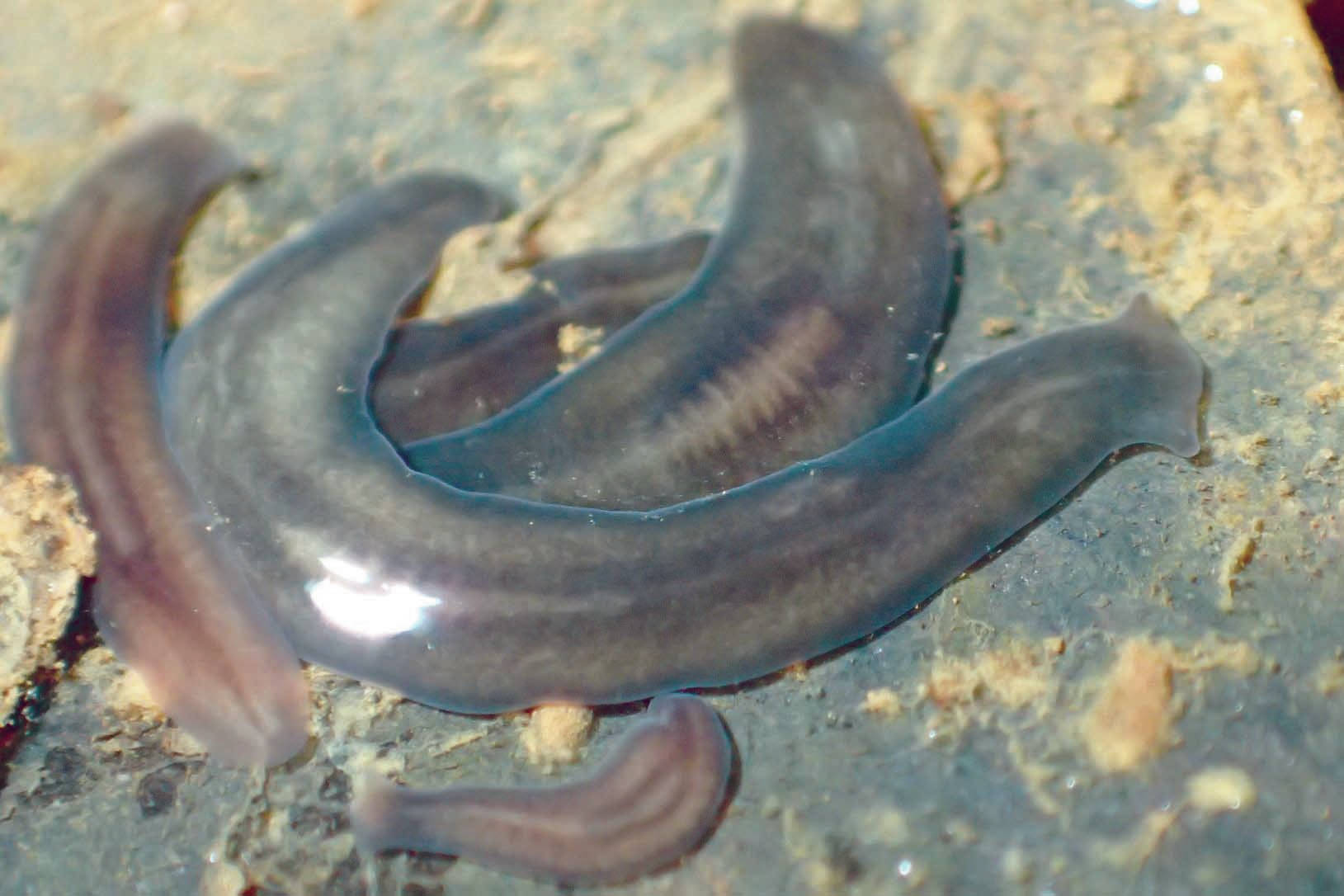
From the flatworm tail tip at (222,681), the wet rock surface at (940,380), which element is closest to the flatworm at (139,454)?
the flatworm tail tip at (222,681)

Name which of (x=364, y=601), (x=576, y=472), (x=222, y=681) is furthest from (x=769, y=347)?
(x=222, y=681)

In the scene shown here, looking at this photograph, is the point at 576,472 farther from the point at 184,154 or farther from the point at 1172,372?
the point at 184,154

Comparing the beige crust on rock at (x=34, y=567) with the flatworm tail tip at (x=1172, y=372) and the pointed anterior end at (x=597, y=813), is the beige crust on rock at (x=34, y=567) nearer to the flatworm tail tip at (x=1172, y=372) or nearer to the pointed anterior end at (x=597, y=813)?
the pointed anterior end at (x=597, y=813)

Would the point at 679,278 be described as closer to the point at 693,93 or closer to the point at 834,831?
the point at 693,93

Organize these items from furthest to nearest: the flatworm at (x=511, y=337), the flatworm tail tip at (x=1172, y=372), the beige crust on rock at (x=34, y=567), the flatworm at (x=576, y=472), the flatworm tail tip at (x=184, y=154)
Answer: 1. the flatworm tail tip at (x=184, y=154)
2. the flatworm at (x=511, y=337)
3. the flatworm tail tip at (x=1172, y=372)
4. the beige crust on rock at (x=34, y=567)
5. the flatworm at (x=576, y=472)

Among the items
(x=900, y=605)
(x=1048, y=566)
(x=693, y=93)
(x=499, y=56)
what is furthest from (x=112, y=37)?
(x=1048, y=566)
